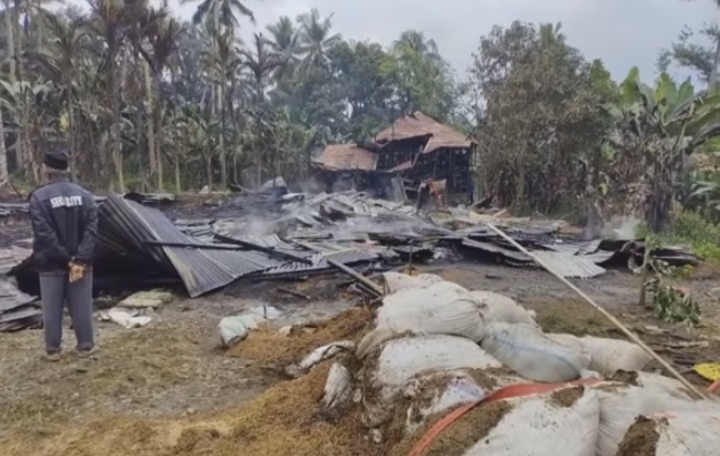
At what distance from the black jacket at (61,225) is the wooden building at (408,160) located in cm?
2252

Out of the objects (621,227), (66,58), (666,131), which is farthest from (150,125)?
(666,131)

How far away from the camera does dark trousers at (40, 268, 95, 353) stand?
4.38 metres

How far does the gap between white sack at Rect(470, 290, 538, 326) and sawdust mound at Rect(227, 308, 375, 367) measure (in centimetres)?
106

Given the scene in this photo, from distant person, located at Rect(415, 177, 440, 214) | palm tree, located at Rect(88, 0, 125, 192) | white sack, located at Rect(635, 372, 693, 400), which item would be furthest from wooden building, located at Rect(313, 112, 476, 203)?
white sack, located at Rect(635, 372, 693, 400)

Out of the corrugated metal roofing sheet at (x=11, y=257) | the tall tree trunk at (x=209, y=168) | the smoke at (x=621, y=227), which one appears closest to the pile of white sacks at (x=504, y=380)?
the corrugated metal roofing sheet at (x=11, y=257)

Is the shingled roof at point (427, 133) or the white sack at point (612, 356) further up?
the shingled roof at point (427, 133)

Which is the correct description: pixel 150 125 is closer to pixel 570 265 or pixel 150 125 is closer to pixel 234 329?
pixel 570 265

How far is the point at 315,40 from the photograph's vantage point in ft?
157

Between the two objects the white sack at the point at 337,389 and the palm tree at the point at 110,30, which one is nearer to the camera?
the white sack at the point at 337,389

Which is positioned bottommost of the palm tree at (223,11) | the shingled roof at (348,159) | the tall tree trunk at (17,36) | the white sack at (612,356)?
the white sack at (612,356)

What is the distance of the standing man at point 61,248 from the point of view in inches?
170

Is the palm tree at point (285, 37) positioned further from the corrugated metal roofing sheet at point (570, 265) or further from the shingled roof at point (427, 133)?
the corrugated metal roofing sheet at point (570, 265)

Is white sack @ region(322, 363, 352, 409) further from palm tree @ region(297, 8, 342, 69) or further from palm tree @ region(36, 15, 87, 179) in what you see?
palm tree @ region(297, 8, 342, 69)

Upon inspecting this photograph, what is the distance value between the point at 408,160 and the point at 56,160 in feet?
88.7
